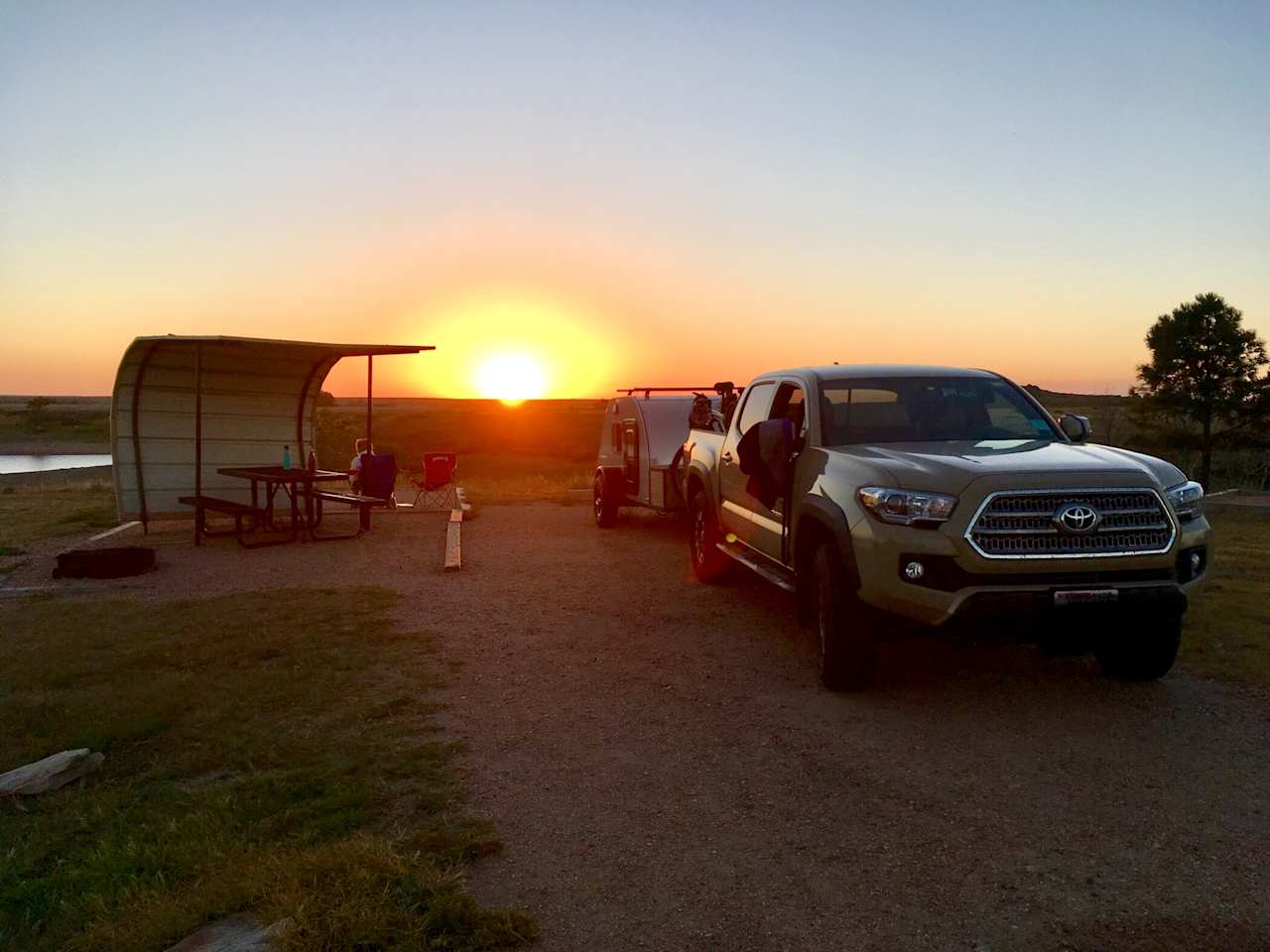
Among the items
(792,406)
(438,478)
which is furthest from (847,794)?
(438,478)

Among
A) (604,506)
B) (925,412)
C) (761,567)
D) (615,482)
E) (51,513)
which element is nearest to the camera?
(925,412)

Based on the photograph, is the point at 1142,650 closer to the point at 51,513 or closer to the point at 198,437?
the point at 198,437

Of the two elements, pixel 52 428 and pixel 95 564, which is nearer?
pixel 95 564

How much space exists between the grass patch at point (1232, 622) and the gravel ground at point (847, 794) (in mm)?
550

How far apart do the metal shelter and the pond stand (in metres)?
36.3

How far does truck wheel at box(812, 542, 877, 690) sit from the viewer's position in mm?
5836

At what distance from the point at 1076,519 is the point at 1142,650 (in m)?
1.51

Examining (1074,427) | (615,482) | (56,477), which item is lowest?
(56,477)

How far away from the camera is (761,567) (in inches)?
297

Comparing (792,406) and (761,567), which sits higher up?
(792,406)

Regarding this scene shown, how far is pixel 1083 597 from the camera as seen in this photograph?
5133 millimetres

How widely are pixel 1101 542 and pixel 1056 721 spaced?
112 cm

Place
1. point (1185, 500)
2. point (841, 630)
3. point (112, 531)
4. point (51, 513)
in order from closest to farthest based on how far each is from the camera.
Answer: point (1185, 500) → point (841, 630) → point (112, 531) → point (51, 513)

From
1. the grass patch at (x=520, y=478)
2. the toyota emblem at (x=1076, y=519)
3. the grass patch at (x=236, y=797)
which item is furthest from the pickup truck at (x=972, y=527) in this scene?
the grass patch at (x=520, y=478)
